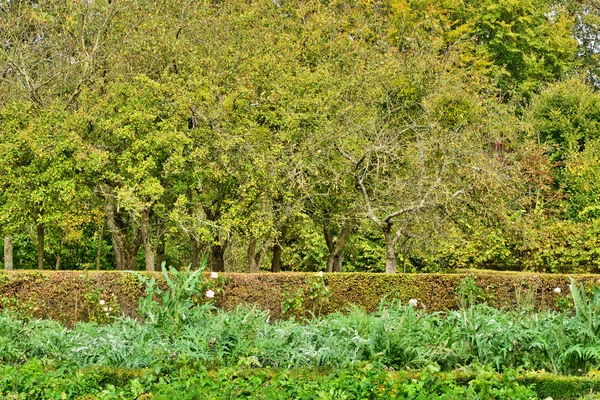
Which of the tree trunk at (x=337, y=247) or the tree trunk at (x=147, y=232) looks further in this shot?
the tree trunk at (x=337, y=247)

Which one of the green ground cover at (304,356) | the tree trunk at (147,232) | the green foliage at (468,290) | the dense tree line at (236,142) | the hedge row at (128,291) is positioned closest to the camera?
the green ground cover at (304,356)

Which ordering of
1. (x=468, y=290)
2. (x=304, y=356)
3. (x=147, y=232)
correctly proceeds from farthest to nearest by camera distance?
(x=147, y=232) → (x=468, y=290) → (x=304, y=356)

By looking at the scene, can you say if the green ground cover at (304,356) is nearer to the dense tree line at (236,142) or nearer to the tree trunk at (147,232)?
the dense tree line at (236,142)

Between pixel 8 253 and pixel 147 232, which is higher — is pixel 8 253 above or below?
below

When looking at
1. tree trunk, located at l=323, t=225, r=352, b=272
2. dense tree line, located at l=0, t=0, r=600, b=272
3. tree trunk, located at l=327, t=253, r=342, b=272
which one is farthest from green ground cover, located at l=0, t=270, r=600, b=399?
tree trunk, located at l=327, t=253, r=342, b=272

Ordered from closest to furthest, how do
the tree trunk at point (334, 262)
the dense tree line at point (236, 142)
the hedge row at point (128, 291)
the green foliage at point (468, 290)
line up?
the hedge row at point (128, 291) < the green foliage at point (468, 290) < the dense tree line at point (236, 142) < the tree trunk at point (334, 262)

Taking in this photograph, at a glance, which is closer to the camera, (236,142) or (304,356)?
Result: (304,356)

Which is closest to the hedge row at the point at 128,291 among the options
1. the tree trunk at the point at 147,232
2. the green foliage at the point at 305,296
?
the green foliage at the point at 305,296

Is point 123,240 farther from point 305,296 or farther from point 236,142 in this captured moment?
point 305,296

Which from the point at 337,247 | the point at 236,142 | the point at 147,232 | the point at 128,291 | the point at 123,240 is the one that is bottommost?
the point at 128,291

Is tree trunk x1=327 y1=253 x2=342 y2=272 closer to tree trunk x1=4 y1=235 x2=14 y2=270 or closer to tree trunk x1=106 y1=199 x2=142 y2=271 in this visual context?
tree trunk x1=106 y1=199 x2=142 y2=271

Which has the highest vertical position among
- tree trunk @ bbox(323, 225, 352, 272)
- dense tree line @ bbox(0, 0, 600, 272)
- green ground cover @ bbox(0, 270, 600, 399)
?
dense tree line @ bbox(0, 0, 600, 272)

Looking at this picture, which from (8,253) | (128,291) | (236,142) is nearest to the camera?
(128,291)

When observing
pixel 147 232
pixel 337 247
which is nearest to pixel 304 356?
pixel 147 232
